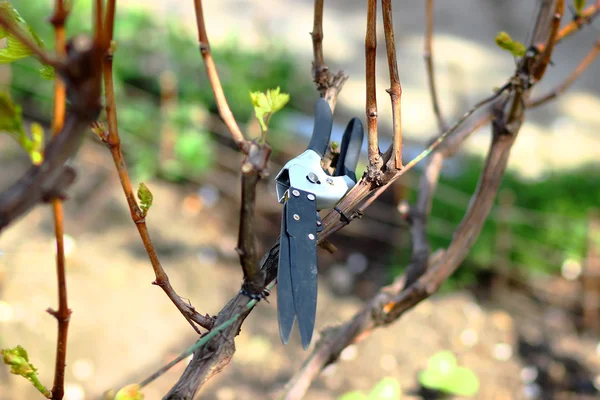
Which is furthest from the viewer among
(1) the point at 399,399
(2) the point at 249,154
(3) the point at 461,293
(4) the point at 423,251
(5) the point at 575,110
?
(5) the point at 575,110

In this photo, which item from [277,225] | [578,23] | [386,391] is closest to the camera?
[578,23]

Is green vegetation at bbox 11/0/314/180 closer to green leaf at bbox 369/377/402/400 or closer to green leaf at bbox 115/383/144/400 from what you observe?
green leaf at bbox 369/377/402/400

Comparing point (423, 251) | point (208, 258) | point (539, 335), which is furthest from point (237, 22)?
point (423, 251)

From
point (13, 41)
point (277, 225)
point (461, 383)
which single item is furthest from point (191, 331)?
point (13, 41)

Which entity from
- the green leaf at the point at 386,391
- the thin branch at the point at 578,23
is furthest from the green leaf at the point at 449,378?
the thin branch at the point at 578,23

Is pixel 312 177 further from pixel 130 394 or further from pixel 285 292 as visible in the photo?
pixel 130 394

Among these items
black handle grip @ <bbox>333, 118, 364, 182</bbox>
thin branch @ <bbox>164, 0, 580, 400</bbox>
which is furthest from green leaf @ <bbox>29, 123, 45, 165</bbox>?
thin branch @ <bbox>164, 0, 580, 400</bbox>

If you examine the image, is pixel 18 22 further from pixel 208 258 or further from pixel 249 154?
pixel 208 258
